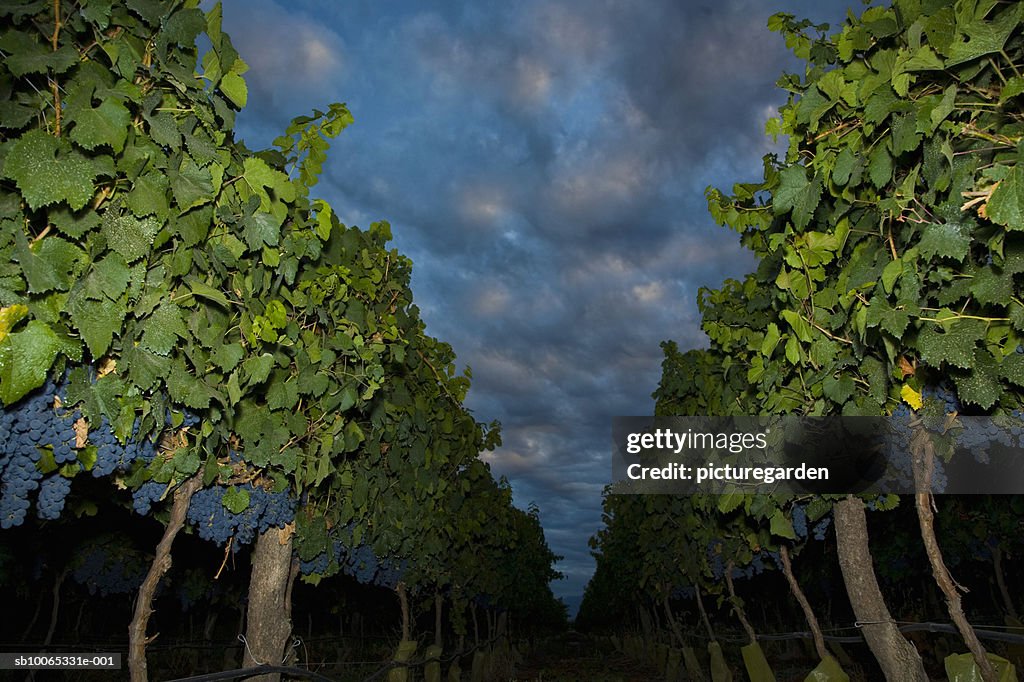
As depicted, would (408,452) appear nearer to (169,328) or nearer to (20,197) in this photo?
(169,328)

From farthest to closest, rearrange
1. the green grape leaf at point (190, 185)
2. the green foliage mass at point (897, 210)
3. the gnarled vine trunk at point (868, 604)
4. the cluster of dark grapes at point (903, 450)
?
the gnarled vine trunk at point (868, 604), the cluster of dark grapes at point (903, 450), the green grape leaf at point (190, 185), the green foliage mass at point (897, 210)

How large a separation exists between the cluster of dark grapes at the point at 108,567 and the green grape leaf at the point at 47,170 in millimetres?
10526

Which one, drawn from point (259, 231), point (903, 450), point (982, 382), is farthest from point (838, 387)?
point (259, 231)

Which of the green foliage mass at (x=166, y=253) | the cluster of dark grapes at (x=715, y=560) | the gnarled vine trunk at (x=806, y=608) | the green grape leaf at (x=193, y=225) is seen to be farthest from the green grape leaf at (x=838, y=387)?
the cluster of dark grapes at (x=715, y=560)

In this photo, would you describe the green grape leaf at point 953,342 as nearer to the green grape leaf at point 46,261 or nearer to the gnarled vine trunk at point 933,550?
the gnarled vine trunk at point 933,550

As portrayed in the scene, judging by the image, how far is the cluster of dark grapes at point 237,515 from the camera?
3438mm

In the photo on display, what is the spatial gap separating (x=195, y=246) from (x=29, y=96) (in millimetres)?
693

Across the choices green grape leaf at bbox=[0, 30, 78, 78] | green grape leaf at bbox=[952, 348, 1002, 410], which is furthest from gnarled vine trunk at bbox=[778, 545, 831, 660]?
green grape leaf at bbox=[0, 30, 78, 78]

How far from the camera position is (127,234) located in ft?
6.46

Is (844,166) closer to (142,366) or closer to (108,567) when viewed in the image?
(142,366)

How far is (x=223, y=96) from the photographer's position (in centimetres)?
229

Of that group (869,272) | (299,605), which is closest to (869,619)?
(869,272)

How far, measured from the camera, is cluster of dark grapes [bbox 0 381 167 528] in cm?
213

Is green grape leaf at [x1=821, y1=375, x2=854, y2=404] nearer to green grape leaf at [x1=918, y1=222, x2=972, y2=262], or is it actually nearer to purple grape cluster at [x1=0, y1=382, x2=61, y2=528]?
green grape leaf at [x1=918, y1=222, x2=972, y2=262]
